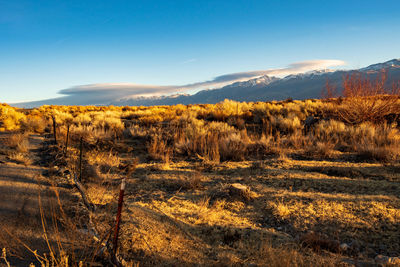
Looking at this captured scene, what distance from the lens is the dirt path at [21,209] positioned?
2592mm

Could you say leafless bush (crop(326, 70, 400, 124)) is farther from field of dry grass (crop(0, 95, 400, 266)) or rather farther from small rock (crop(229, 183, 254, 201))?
small rock (crop(229, 183, 254, 201))

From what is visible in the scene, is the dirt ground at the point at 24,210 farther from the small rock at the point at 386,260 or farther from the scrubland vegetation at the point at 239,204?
the small rock at the point at 386,260

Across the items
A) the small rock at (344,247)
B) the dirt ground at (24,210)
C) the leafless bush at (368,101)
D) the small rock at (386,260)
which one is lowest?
the small rock at (344,247)

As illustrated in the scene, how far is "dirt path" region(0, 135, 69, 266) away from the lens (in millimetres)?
2592

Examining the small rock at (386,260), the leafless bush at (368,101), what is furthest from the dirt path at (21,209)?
the leafless bush at (368,101)

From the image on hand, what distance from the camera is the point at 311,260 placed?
2.53m

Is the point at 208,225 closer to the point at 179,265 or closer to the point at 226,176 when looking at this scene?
the point at 179,265

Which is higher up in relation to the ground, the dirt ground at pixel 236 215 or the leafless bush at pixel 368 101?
the leafless bush at pixel 368 101

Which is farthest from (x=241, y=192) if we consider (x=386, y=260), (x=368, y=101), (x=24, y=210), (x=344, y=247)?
(x=368, y=101)

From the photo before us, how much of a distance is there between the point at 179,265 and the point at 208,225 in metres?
0.96

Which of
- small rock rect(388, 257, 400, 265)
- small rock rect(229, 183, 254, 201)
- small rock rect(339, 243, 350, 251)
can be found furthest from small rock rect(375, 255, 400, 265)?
small rock rect(229, 183, 254, 201)

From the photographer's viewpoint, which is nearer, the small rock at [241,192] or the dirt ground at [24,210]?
the dirt ground at [24,210]

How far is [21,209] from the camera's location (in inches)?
135

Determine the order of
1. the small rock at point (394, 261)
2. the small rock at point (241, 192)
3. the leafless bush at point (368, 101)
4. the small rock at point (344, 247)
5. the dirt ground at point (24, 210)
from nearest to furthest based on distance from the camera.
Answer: the small rock at point (394, 261), the dirt ground at point (24, 210), the small rock at point (344, 247), the small rock at point (241, 192), the leafless bush at point (368, 101)
